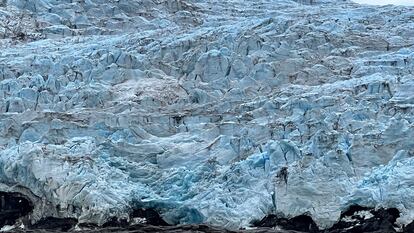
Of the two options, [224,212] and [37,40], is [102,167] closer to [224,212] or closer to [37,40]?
[224,212]

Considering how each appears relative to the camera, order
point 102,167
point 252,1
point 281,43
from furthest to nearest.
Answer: point 252,1
point 281,43
point 102,167

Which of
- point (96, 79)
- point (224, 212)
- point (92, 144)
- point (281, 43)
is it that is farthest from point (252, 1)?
point (224, 212)

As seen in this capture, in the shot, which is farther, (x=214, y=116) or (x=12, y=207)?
(x=214, y=116)

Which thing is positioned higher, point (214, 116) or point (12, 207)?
point (214, 116)

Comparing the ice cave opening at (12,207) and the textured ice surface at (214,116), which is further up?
the textured ice surface at (214,116)
